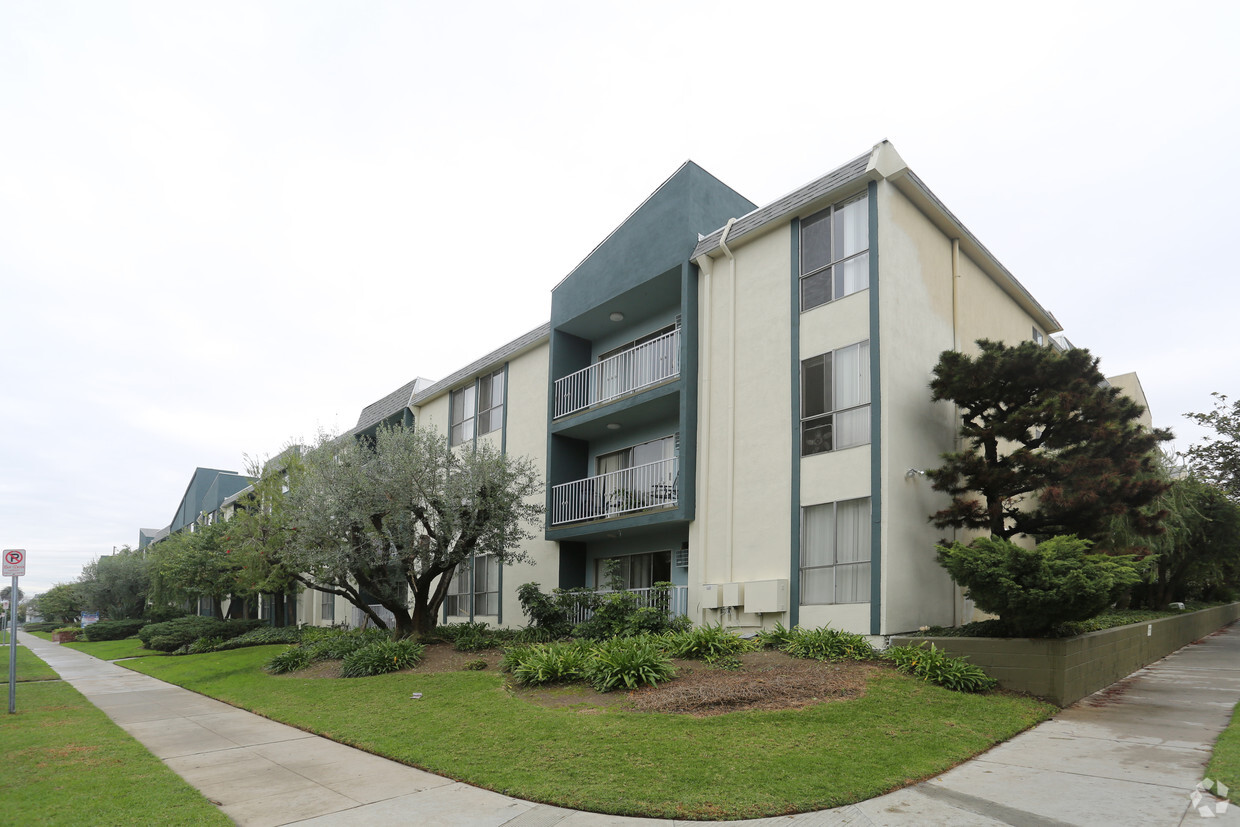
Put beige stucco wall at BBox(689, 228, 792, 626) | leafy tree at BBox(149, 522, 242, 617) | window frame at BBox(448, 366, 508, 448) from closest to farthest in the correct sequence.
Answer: beige stucco wall at BBox(689, 228, 792, 626)
window frame at BBox(448, 366, 508, 448)
leafy tree at BBox(149, 522, 242, 617)

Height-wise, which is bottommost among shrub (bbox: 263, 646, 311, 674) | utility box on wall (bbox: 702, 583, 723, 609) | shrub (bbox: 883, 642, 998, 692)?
shrub (bbox: 263, 646, 311, 674)

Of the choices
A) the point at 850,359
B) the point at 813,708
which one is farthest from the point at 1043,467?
the point at 813,708

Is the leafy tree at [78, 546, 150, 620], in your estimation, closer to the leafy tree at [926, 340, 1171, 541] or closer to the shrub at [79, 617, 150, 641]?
the shrub at [79, 617, 150, 641]

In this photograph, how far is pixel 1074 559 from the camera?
10047 millimetres

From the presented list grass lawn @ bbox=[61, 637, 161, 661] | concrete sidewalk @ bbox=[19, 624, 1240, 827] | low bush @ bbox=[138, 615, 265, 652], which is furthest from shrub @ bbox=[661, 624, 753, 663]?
grass lawn @ bbox=[61, 637, 161, 661]

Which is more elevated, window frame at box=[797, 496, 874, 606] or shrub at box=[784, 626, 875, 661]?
window frame at box=[797, 496, 874, 606]

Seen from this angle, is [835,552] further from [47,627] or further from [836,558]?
[47,627]

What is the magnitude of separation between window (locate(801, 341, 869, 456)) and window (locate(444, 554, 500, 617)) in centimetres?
1071

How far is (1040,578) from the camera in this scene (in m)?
10.0

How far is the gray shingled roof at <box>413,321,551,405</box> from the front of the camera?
2208cm

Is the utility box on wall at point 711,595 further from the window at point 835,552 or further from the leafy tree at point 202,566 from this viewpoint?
the leafy tree at point 202,566

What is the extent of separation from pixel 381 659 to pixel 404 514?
10.0ft

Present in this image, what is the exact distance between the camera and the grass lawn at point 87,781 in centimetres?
667

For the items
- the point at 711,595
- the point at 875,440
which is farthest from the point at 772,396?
the point at 711,595
